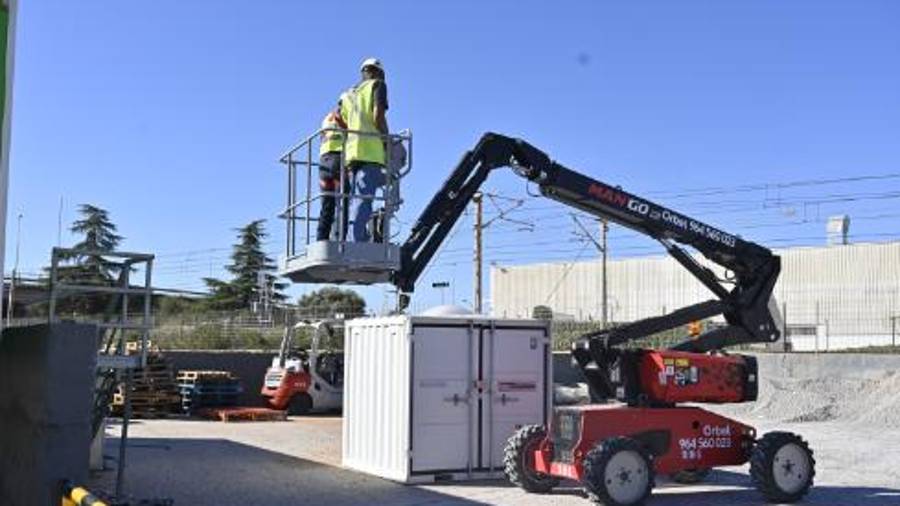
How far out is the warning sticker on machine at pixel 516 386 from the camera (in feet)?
51.9

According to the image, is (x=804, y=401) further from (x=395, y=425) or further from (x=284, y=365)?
(x=395, y=425)

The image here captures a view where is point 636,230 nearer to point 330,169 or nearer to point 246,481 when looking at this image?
point 330,169

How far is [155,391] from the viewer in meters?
27.7

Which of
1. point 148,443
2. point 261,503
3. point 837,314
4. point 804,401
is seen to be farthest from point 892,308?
point 261,503

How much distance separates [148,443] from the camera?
20.6 metres

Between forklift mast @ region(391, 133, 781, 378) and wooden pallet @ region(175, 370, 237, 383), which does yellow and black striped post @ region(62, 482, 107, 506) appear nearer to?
forklift mast @ region(391, 133, 781, 378)

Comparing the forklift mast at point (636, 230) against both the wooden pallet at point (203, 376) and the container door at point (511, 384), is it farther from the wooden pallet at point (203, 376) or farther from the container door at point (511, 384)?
the wooden pallet at point (203, 376)

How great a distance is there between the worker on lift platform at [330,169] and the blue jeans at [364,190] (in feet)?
0.36

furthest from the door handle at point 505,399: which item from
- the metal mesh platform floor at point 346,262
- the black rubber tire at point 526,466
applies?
the metal mesh platform floor at point 346,262

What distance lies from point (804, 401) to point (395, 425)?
16.8 m

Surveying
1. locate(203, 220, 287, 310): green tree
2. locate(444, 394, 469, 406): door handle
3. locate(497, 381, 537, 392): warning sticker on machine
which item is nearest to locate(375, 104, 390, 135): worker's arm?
locate(444, 394, 469, 406): door handle

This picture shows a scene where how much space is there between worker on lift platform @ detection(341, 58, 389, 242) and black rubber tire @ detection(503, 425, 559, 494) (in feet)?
13.7

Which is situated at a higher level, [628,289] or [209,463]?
[628,289]

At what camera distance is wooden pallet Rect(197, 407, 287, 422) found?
2680cm
